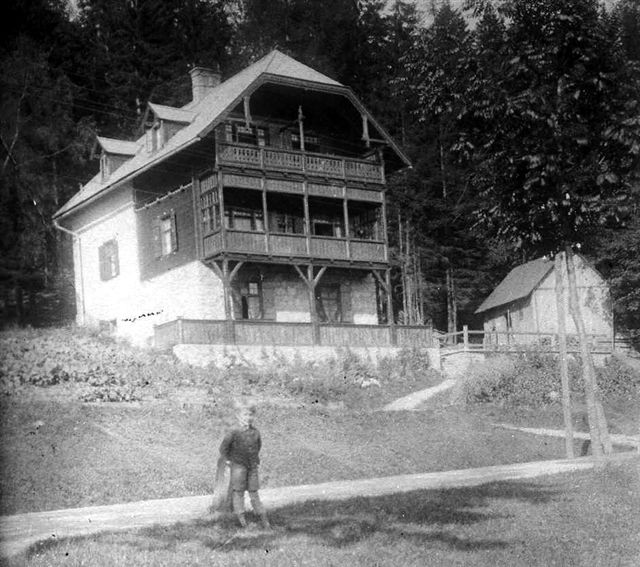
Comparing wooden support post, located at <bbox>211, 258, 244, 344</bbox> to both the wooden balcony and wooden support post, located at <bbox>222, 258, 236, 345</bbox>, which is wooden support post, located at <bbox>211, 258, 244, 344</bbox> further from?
the wooden balcony

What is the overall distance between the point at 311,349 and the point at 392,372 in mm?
3133

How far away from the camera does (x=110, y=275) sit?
113 ft

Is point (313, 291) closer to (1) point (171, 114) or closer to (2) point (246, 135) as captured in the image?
(2) point (246, 135)

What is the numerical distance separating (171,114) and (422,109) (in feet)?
52.6

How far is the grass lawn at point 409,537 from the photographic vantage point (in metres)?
8.19

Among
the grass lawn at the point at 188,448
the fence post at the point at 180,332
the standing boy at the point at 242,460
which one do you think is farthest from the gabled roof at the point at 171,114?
the standing boy at the point at 242,460

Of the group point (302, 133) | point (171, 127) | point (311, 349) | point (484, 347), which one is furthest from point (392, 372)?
point (171, 127)

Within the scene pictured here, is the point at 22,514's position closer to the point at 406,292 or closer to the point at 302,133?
the point at 302,133

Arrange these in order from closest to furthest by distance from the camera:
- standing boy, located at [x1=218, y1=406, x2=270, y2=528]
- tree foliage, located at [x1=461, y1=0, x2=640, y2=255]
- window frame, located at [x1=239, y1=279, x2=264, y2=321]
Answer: standing boy, located at [x1=218, y1=406, x2=270, y2=528] → tree foliage, located at [x1=461, y1=0, x2=640, y2=255] → window frame, located at [x1=239, y1=279, x2=264, y2=321]

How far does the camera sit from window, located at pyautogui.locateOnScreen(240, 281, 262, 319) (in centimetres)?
3061

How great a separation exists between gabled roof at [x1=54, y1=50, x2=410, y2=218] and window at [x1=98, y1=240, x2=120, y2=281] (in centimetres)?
198

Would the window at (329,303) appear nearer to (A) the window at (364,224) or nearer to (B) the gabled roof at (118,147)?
(A) the window at (364,224)

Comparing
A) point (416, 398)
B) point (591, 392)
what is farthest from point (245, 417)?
point (416, 398)

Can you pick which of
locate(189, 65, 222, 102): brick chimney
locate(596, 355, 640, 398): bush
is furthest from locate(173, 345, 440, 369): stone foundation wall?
locate(189, 65, 222, 102): brick chimney
